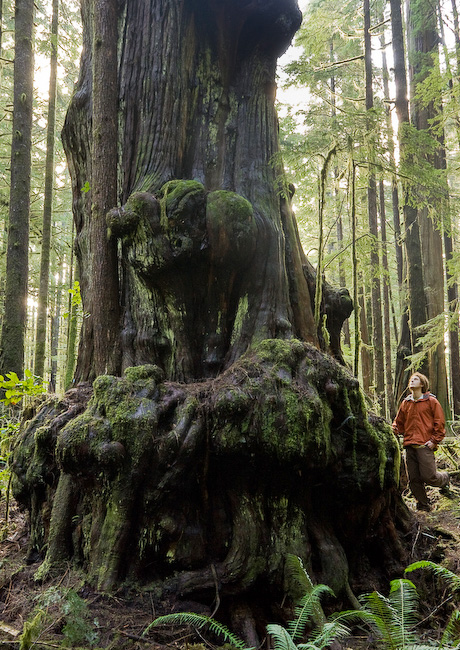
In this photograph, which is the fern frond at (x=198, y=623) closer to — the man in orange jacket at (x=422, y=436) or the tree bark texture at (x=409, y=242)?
the man in orange jacket at (x=422, y=436)

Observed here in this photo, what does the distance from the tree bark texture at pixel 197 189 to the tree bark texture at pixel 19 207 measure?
11.6 ft

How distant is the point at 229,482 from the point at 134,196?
277 centimetres

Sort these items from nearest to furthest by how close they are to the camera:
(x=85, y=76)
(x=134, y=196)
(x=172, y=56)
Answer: (x=134, y=196)
(x=172, y=56)
(x=85, y=76)

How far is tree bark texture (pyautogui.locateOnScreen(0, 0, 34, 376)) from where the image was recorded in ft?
25.6

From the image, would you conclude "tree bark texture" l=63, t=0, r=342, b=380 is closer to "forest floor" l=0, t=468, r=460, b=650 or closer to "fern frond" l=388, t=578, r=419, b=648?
"forest floor" l=0, t=468, r=460, b=650

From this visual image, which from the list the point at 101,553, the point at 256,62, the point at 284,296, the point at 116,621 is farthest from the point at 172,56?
the point at 116,621

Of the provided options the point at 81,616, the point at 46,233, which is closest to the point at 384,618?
the point at 81,616

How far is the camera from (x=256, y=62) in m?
5.38

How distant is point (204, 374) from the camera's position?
14.1 ft

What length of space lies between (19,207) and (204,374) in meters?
6.24

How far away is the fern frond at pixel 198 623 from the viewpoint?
2.54 meters

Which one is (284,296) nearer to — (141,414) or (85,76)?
(141,414)

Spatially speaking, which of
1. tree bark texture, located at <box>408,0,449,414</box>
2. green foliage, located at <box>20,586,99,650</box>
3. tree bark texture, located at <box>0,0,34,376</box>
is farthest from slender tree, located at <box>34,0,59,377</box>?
tree bark texture, located at <box>408,0,449,414</box>

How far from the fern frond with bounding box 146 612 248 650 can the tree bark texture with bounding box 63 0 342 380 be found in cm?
200
